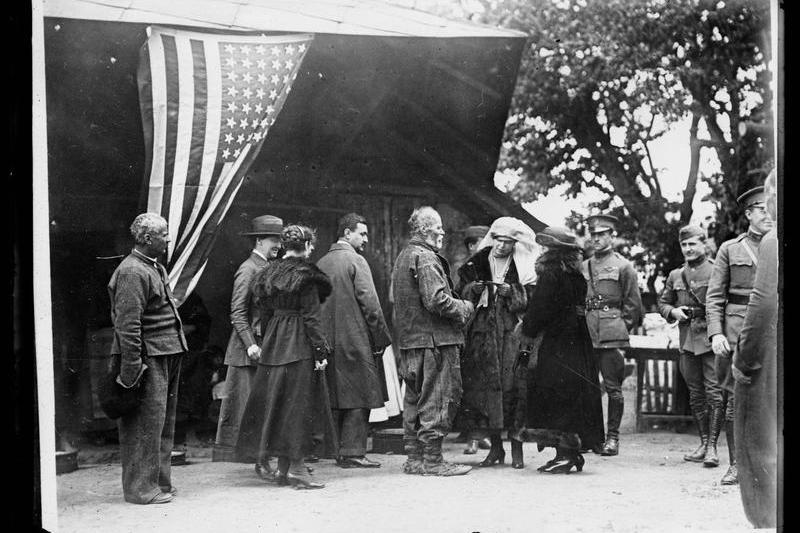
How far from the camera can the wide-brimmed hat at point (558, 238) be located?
19.8 feet

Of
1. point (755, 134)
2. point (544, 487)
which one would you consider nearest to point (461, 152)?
point (755, 134)

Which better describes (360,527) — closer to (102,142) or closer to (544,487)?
(544,487)

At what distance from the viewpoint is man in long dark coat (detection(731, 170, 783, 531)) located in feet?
16.2

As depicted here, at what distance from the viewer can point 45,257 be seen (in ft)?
16.2

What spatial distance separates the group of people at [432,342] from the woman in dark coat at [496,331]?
0.01m

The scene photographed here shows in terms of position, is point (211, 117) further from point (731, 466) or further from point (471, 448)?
point (731, 466)

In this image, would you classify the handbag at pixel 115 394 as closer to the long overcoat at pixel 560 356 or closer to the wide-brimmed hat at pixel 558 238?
the long overcoat at pixel 560 356

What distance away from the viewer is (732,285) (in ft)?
18.6

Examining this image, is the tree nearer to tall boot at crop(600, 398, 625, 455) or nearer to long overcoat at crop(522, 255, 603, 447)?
long overcoat at crop(522, 255, 603, 447)

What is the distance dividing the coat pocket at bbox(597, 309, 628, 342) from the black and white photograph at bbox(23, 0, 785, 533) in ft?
0.08

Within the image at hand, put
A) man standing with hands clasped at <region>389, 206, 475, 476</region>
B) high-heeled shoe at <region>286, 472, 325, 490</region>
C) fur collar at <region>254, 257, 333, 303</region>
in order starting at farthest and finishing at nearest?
1. man standing with hands clasped at <region>389, 206, 475, 476</region>
2. fur collar at <region>254, 257, 333, 303</region>
3. high-heeled shoe at <region>286, 472, 325, 490</region>

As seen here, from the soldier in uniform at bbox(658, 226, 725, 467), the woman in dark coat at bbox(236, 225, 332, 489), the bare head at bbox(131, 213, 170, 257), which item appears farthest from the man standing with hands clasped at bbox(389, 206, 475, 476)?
the bare head at bbox(131, 213, 170, 257)

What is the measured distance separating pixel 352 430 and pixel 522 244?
1830 millimetres

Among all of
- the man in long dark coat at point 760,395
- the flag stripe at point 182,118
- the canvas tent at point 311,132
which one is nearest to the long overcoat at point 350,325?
the canvas tent at point 311,132
